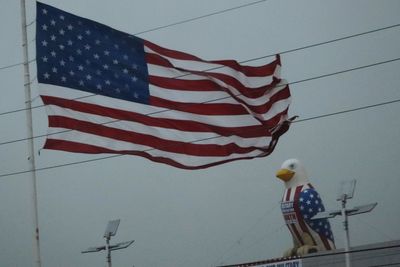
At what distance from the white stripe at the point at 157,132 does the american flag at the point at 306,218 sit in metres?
2.24

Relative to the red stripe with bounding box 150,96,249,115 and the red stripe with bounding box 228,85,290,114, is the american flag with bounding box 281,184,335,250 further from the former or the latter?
the red stripe with bounding box 150,96,249,115

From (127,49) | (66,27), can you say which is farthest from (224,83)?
(66,27)

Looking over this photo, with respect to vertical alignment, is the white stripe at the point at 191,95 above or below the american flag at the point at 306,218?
above

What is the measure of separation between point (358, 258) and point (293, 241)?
1589 mm

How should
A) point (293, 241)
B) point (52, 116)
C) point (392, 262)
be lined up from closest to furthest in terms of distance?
point (52, 116) → point (392, 262) → point (293, 241)

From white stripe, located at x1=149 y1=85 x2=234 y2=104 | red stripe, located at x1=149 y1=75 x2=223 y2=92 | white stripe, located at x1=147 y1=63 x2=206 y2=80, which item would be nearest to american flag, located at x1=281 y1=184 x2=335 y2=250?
white stripe, located at x1=149 y1=85 x2=234 y2=104

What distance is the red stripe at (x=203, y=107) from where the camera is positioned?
1512cm

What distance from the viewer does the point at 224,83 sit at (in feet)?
50.9

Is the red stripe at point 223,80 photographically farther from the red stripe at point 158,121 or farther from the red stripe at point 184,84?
the red stripe at point 158,121

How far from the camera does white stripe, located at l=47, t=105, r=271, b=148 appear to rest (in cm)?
1434

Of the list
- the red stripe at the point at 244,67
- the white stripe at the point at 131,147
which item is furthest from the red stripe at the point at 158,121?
the red stripe at the point at 244,67

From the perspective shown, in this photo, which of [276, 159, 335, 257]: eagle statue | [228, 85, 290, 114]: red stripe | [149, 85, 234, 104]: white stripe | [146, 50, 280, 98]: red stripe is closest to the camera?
[149, 85, 234, 104]: white stripe

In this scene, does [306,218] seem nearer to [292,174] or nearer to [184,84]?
[292,174]

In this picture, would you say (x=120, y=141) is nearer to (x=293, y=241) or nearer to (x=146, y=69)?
(x=146, y=69)
